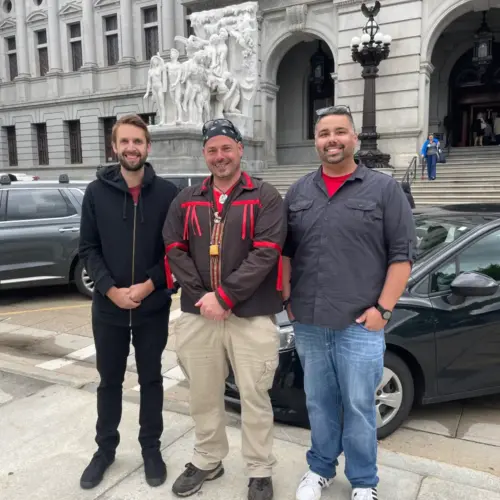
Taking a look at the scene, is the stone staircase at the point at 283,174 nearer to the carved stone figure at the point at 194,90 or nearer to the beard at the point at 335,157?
the carved stone figure at the point at 194,90

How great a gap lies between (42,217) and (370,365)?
6.50 meters

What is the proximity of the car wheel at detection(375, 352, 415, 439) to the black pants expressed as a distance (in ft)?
5.17

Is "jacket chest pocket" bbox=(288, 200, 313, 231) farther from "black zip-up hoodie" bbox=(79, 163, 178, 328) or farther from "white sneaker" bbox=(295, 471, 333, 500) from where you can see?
"white sneaker" bbox=(295, 471, 333, 500)

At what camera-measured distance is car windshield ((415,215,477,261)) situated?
3852 millimetres

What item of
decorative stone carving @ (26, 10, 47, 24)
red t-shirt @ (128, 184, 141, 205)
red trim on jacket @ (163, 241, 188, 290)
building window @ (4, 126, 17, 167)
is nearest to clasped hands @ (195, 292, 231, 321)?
red trim on jacket @ (163, 241, 188, 290)

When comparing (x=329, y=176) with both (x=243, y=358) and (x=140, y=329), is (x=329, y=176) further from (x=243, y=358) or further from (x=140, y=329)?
(x=140, y=329)

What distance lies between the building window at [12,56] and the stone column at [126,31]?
9.89 metres

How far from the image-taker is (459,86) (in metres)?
23.4

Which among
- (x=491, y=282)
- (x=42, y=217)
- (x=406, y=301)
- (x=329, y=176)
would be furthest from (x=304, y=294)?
(x=42, y=217)

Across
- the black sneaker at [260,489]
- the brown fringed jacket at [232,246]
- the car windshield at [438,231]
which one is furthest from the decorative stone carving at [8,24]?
the black sneaker at [260,489]

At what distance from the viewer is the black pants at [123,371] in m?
2.82

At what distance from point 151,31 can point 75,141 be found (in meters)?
8.66

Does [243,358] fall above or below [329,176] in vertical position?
below

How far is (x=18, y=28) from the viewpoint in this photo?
109ft
